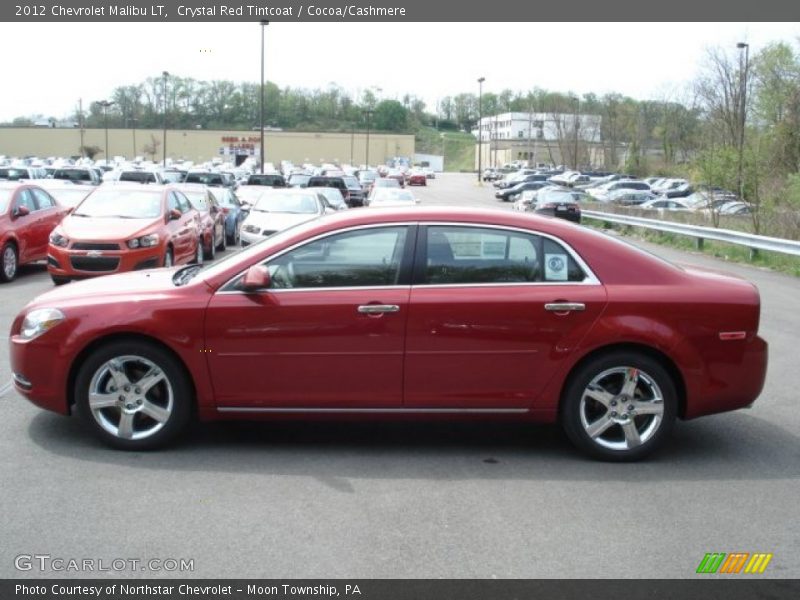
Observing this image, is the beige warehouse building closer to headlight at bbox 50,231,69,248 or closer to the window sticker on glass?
headlight at bbox 50,231,69,248

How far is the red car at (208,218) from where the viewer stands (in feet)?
58.3

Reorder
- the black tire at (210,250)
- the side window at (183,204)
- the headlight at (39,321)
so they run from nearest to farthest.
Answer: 1. the headlight at (39,321)
2. the side window at (183,204)
3. the black tire at (210,250)

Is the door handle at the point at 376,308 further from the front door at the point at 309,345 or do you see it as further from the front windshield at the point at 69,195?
the front windshield at the point at 69,195

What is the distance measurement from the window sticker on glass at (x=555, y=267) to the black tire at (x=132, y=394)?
249 centimetres

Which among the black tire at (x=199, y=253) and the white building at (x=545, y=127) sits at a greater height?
the white building at (x=545, y=127)

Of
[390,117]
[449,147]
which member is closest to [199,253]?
[390,117]

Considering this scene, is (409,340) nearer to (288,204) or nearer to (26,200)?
(26,200)

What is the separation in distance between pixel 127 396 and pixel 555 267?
2.95 m

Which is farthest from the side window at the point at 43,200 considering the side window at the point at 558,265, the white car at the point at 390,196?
the white car at the point at 390,196

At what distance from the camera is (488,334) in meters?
5.67

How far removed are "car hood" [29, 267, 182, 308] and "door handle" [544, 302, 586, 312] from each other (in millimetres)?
2496

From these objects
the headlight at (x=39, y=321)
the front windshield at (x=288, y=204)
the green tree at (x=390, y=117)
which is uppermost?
the green tree at (x=390, y=117)

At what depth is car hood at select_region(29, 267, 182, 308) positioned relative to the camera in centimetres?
584
